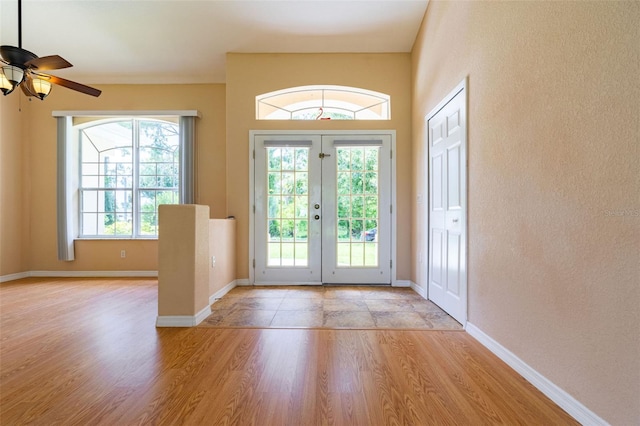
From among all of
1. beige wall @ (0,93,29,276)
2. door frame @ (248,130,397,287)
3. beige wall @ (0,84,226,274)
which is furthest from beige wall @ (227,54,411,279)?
beige wall @ (0,93,29,276)

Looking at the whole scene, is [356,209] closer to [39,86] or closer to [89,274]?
[39,86]

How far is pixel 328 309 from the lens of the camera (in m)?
2.95

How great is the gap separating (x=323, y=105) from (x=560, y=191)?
3381 mm

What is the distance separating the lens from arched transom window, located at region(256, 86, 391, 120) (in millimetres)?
4258

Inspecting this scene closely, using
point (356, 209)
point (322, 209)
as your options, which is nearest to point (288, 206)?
point (322, 209)

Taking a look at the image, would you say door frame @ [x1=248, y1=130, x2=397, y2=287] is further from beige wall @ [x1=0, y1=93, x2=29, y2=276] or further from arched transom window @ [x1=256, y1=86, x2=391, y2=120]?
beige wall @ [x1=0, y1=93, x2=29, y2=276]

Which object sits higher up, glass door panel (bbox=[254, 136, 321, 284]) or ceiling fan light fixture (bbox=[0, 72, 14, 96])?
ceiling fan light fixture (bbox=[0, 72, 14, 96])

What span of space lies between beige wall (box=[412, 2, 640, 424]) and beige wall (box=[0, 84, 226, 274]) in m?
3.76

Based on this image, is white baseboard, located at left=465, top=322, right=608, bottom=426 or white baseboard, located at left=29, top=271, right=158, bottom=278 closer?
white baseboard, located at left=465, top=322, right=608, bottom=426

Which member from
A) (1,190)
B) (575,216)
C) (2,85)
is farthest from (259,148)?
(1,190)

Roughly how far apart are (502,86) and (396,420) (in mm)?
2128

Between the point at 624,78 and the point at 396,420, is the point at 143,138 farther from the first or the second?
the point at 624,78

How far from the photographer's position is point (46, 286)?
161 inches

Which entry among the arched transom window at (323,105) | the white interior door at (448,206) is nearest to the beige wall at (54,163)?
the arched transom window at (323,105)
